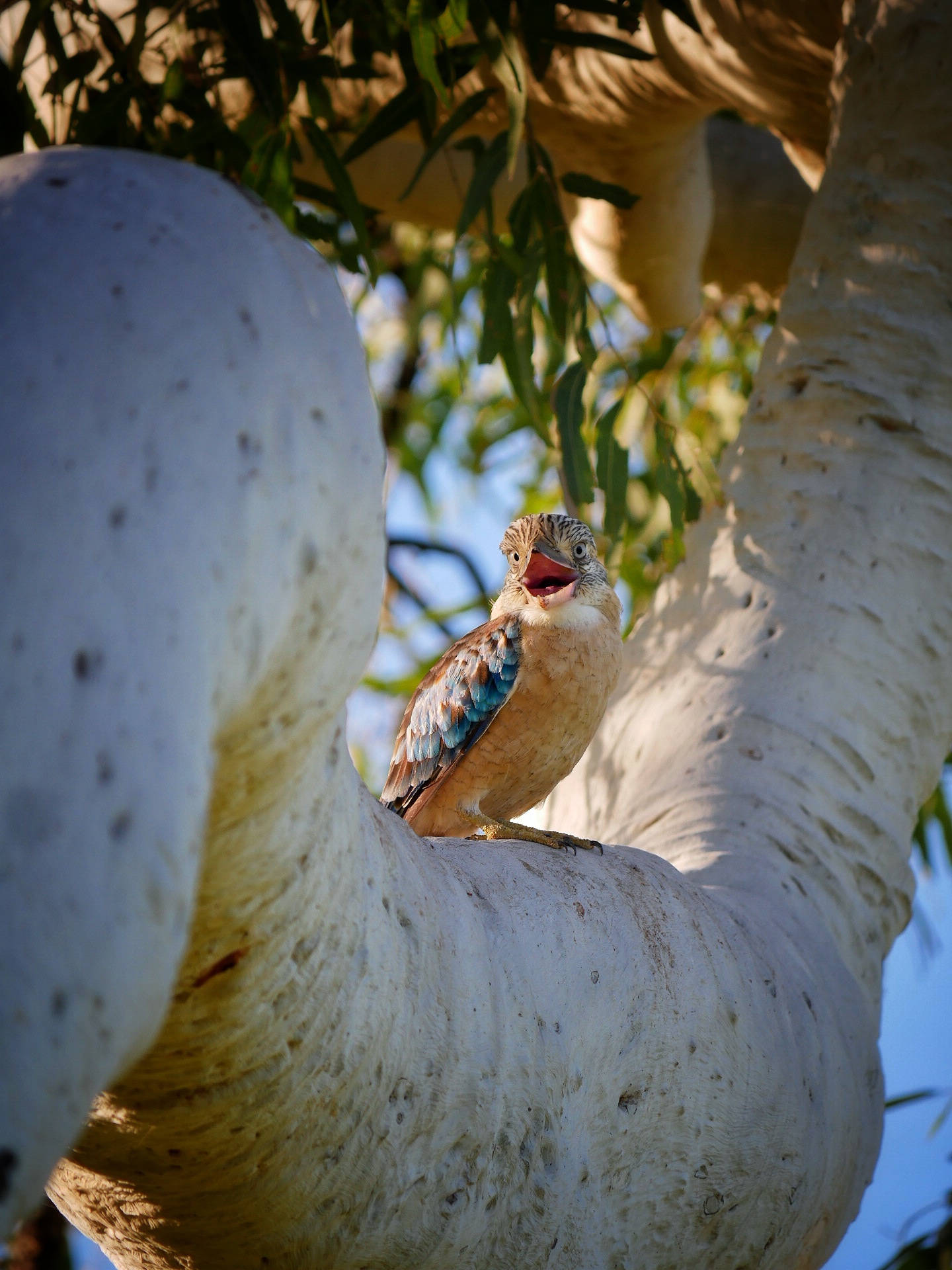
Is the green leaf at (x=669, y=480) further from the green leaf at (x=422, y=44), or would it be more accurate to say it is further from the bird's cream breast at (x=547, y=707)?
the green leaf at (x=422, y=44)

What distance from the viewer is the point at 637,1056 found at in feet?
3.81

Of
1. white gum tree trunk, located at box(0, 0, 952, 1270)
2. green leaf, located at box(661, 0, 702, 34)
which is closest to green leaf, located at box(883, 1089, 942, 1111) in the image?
white gum tree trunk, located at box(0, 0, 952, 1270)

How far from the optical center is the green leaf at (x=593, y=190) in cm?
186

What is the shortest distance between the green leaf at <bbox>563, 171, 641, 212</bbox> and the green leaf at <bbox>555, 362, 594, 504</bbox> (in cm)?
33

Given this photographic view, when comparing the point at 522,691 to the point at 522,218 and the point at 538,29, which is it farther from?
the point at 538,29

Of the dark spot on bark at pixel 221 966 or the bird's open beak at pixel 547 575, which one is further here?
the bird's open beak at pixel 547 575

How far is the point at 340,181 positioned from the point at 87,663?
53.6 inches

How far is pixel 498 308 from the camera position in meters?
1.82

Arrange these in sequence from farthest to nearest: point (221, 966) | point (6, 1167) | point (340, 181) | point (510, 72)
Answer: point (340, 181)
point (510, 72)
point (221, 966)
point (6, 1167)

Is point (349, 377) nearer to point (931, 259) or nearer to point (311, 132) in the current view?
point (311, 132)

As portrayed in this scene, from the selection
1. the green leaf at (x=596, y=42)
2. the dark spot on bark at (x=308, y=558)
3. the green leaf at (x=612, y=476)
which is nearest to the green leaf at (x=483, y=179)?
the green leaf at (x=596, y=42)

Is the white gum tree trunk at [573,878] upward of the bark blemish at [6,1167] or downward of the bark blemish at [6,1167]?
upward

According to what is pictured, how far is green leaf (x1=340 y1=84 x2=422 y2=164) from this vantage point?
181cm

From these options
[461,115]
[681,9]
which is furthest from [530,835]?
[681,9]
